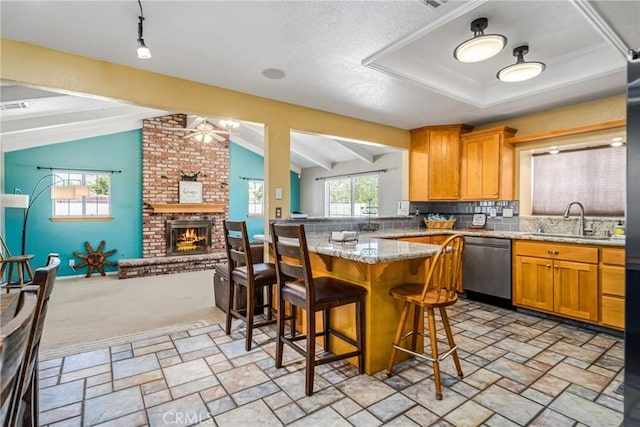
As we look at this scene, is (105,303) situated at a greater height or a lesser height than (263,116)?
lesser

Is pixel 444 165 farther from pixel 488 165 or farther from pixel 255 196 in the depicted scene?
pixel 255 196

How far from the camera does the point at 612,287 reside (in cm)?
291

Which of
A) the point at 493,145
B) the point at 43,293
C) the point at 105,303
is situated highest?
the point at 493,145

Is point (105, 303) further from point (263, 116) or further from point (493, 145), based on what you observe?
point (493, 145)

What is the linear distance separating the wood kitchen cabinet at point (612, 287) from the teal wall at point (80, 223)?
24.3 feet

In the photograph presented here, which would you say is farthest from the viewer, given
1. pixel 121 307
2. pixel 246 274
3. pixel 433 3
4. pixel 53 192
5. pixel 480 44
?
pixel 53 192

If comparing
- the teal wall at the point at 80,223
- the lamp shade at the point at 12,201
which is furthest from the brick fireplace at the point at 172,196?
the lamp shade at the point at 12,201

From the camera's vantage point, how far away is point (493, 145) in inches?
165

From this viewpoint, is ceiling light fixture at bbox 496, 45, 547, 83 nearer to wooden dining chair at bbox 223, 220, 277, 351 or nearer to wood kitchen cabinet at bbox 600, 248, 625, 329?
wood kitchen cabinet at bbox 600, 248, 625, 329

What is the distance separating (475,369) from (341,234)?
144cm

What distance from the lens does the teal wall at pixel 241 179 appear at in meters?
7.91

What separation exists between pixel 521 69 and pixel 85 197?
7282 mm

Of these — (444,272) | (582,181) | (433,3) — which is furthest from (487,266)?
(433,3)

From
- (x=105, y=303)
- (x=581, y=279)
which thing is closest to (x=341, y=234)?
(x=581, y=279)
